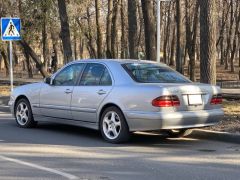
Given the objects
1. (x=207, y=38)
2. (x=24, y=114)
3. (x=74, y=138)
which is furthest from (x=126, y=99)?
(x=207, y=38)

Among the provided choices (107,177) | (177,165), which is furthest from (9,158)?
(177,165)

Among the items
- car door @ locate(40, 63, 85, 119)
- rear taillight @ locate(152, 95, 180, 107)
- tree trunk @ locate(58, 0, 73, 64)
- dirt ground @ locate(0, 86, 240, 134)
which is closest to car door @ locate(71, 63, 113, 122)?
car door @ locate(40, 63, 85, 119)

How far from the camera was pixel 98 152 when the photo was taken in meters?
8.62

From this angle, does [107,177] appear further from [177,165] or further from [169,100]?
[169,100]

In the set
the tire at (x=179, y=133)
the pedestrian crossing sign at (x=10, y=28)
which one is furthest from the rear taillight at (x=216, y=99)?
the pedestrian crossing sign at (x=10, y=28)

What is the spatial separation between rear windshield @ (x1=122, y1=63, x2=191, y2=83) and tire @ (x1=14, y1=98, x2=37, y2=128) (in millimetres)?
2877

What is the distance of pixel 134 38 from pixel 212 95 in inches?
425

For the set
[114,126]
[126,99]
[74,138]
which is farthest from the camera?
[74,138]

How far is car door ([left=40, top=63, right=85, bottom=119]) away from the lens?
34.2 feet

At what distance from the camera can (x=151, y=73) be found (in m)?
9.85

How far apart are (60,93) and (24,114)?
5.06ft

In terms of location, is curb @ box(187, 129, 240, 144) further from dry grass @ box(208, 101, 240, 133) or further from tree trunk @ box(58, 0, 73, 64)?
tree trunk @ box(58, 0, 73, 64)

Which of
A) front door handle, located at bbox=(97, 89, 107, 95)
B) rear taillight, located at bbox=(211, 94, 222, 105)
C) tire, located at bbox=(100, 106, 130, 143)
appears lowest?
tire, located at bbox=(100, 106, 130, 143)

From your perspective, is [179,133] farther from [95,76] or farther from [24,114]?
[24,114]
